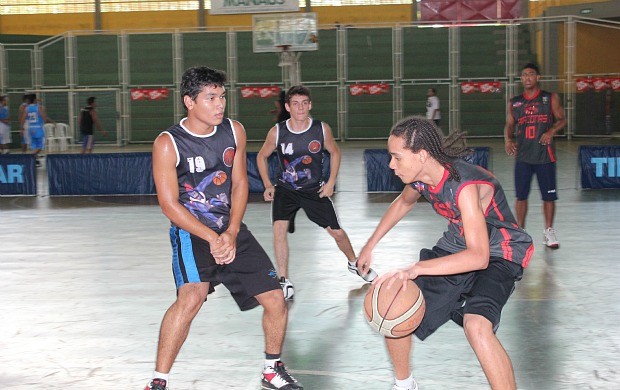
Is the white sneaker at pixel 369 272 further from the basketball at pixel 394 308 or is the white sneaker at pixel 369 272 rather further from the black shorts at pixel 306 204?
the basketball at pixel 394 308

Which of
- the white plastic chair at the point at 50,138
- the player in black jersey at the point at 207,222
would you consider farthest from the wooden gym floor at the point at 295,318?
the white plastic chair at the point at 50,138

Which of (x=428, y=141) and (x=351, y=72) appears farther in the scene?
(x=351, y=72)

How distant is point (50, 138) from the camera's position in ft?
94.6

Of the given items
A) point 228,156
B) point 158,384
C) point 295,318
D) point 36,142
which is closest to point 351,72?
point 36,142

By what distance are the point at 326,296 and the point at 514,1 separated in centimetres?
2686

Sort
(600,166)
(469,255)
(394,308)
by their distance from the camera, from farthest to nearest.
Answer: (600,166) → (394,308) → (469,255)

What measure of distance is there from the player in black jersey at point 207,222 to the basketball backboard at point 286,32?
2187 cm

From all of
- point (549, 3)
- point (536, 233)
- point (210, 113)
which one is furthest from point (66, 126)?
point (210, 113)

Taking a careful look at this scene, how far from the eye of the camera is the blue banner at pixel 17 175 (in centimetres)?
1775

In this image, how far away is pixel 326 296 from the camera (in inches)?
328

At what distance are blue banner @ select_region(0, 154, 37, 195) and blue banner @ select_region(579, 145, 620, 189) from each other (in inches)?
404

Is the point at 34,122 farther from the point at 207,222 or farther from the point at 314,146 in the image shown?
the point at 207,222

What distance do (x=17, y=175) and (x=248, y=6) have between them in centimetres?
1211

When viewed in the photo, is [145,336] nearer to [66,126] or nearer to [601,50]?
[66,126]
